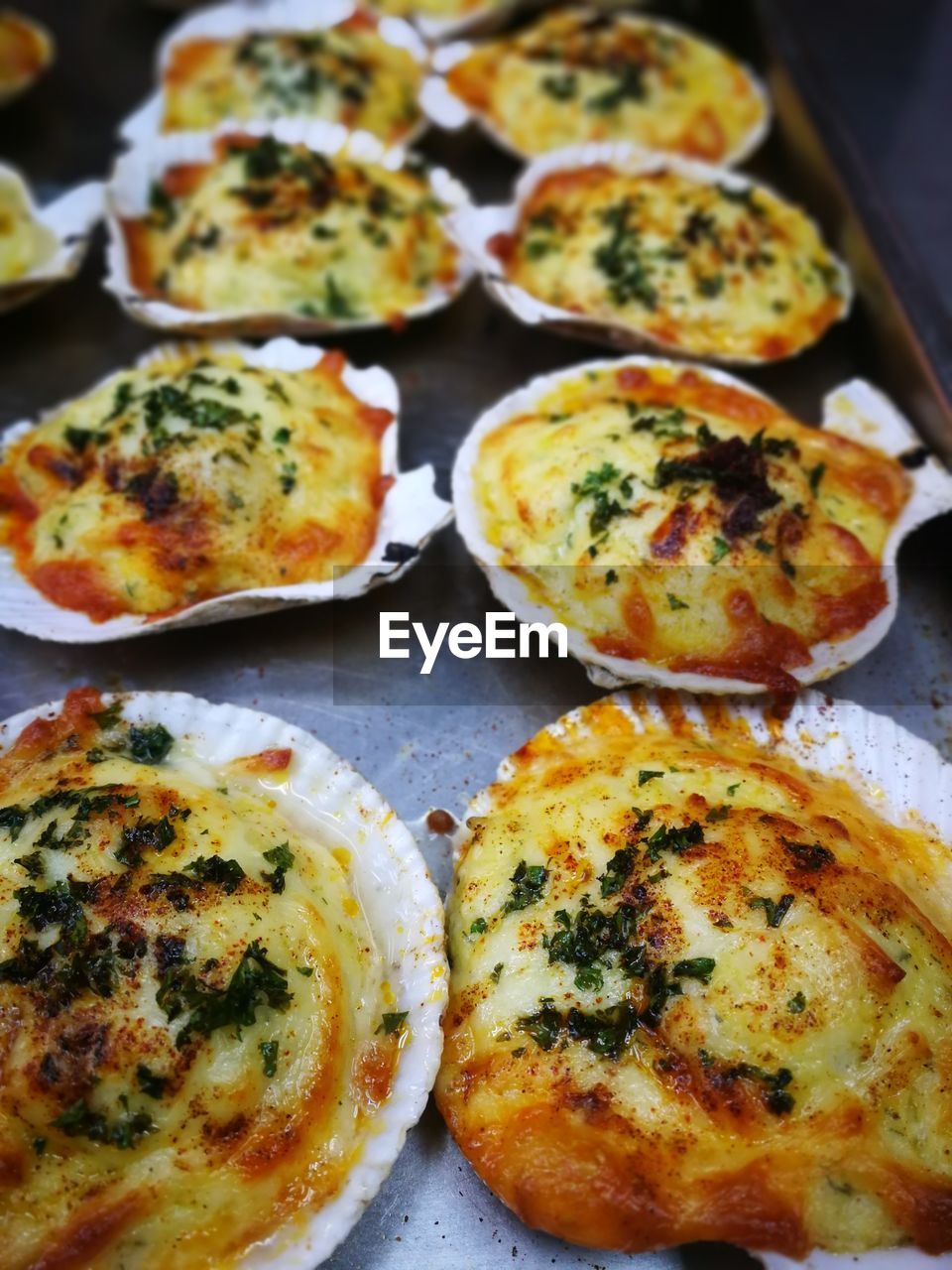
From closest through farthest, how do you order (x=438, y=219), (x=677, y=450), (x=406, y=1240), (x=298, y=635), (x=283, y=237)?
(x=406, y=1240), (x=677, y=450), (x=298, y=635), (x=283, y=237), (x=438, y=219)

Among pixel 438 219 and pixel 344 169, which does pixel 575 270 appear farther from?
pixel 344 169

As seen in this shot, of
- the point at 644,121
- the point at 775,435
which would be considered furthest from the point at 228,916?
the point at 644,121

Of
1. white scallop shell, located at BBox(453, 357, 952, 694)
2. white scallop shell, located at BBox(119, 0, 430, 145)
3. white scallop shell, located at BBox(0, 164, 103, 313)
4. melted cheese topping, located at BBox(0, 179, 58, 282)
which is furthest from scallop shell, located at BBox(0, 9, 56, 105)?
white scallop shell, located at BBox(453, 357, 952, 694)

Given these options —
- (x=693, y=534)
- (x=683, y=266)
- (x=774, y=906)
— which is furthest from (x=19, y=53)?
(x=774, y=906)

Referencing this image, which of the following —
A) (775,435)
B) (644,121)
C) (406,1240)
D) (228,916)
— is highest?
(644,121)

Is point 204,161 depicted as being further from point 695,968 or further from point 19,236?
point 695,968

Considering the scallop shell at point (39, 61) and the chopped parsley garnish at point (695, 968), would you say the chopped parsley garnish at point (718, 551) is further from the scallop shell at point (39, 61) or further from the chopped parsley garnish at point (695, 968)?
the scallop shell at point (39, 61)

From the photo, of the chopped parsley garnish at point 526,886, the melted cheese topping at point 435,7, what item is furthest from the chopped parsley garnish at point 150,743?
the melted cheese topping at point 435,7
